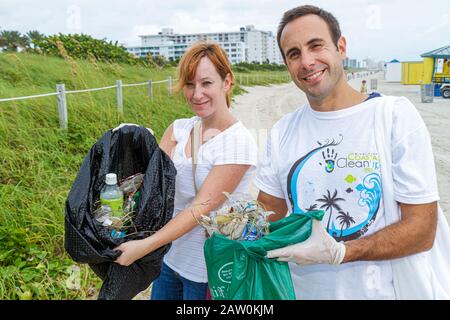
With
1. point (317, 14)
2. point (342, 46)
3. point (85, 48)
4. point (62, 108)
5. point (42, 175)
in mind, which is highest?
point (85, 48)

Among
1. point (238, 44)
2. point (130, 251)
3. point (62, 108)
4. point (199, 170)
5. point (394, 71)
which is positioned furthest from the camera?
point (238, 44)

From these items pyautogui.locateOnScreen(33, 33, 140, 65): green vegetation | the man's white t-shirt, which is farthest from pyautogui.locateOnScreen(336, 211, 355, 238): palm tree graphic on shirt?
pyautogui.locateOnScreen(33, 33, 140, 65): green vegetation

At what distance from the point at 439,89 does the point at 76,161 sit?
71.5ft

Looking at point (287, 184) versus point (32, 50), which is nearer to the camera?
point (287, 184)

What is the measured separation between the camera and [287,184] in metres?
1.54

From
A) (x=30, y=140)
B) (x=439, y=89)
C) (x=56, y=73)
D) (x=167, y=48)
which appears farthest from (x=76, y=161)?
(x=167, y=48)

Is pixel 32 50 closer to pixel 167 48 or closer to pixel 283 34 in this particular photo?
pixel 283 34

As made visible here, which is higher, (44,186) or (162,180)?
(162,180)

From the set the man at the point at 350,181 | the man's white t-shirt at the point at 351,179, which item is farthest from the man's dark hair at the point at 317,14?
the man's white t-shirt at the point at 351,179

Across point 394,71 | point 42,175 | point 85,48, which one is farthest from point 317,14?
point 394,71

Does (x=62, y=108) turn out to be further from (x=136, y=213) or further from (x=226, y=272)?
(x=226, y=272)

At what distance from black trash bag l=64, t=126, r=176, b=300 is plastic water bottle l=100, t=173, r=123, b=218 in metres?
0.05

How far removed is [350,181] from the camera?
4.55ft

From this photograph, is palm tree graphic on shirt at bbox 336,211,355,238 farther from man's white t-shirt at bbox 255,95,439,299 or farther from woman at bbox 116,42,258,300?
woman at bbox 116,42,258,300
